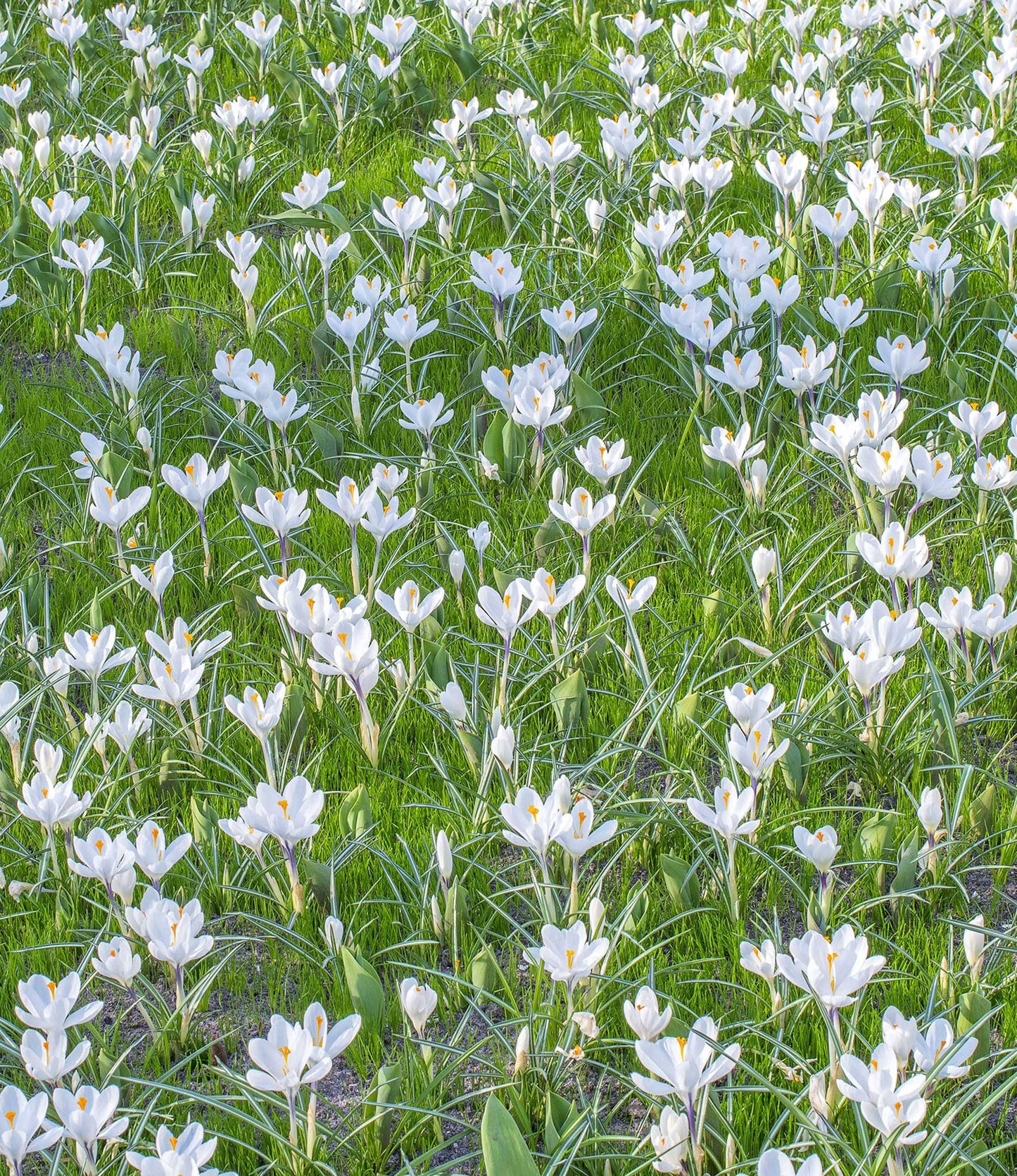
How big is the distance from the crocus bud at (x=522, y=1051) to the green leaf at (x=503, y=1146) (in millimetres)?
210

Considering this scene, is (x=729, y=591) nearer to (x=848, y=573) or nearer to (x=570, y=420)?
(x=848, y=573)

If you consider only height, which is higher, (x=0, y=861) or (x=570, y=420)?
(x=570, y=420)

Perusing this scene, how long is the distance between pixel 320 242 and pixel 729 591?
153 centimetres

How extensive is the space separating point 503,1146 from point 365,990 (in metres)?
0.44

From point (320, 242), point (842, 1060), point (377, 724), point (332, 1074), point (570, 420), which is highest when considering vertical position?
point (320, 242)

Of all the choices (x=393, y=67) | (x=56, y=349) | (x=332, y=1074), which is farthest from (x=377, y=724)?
(x=393, y=67)

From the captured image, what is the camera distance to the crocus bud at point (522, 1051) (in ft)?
5.38

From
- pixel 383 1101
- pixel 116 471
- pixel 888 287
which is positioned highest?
pixel 888 287

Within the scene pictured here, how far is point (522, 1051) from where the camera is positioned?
5.40 ft

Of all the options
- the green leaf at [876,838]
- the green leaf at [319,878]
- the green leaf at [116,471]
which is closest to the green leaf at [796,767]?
the green leaf at [876,838]

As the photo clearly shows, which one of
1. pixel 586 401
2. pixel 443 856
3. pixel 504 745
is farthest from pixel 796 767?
pixel 586 401

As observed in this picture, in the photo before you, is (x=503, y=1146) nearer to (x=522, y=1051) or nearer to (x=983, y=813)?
(x=522, y=1051)

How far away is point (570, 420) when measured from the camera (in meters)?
3.24

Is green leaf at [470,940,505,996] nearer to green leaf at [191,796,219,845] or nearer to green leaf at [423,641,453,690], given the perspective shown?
green leaf at [191,796,219,845]
